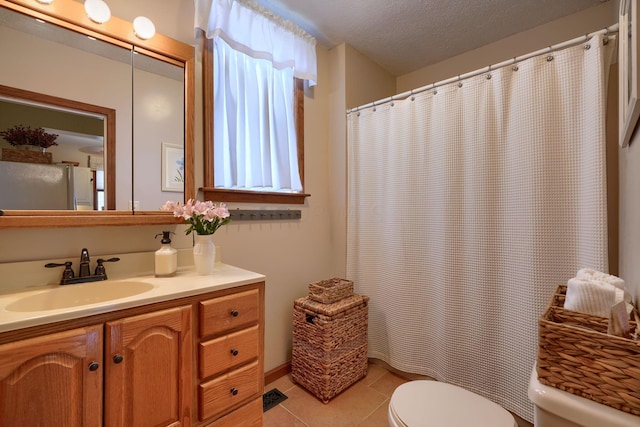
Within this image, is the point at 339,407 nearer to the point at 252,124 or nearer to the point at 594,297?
the point at 594,297

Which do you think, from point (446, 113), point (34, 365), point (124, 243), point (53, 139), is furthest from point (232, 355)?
point (446, 113)

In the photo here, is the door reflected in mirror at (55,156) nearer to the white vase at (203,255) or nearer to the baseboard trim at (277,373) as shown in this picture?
the white vase at (203,255)

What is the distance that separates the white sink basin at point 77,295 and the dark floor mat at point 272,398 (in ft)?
3.44

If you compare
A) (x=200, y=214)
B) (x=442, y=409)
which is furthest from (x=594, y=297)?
(x=200, y=214)

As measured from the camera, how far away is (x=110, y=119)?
136 centimetres

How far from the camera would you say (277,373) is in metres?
1.99

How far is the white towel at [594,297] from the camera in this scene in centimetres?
71

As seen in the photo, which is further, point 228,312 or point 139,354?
point 228,312

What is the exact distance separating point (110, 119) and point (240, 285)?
1.01 m

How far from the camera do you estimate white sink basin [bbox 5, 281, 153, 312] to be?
1078mm

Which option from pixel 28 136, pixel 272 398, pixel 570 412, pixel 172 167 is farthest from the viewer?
pixel 272 398

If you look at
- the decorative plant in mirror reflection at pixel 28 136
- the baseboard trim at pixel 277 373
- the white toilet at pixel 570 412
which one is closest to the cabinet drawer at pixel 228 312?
the baseboard trim at pixel 277 373

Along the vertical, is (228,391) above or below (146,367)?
below

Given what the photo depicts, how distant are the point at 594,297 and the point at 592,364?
22cm
